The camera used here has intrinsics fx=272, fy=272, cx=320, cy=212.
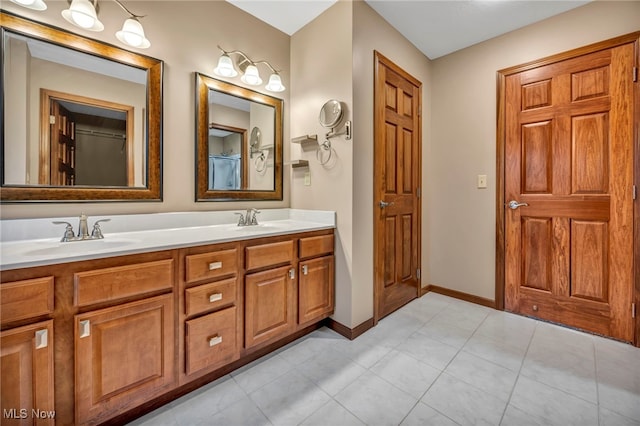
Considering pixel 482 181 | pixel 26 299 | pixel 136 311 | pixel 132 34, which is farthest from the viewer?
pixel 482 181

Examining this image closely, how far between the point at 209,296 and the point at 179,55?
1.62 metres

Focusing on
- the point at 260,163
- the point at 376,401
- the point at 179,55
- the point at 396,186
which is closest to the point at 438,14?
the point at 396,186

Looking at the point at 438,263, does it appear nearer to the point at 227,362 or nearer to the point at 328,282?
the point at 328,282

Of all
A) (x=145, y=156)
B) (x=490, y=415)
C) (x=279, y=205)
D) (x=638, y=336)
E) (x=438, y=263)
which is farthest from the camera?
(x=438, y=263)

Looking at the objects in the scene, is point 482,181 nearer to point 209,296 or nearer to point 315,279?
point 315,279

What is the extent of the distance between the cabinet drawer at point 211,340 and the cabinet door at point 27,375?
0.50 metres

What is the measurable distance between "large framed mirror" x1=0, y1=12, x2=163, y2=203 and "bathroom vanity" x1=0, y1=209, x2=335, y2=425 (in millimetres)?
215

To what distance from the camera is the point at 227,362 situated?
5.05 feet

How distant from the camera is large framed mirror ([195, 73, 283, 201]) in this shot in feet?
6.48

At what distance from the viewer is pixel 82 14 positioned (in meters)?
1.40

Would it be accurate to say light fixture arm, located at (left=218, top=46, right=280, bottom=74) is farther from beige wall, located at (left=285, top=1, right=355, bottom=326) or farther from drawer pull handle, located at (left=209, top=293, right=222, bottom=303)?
drawer pull handle, located at (left=209, top=293, right=222, bottom=303)

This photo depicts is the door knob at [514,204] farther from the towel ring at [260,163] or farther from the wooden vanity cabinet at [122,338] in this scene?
the wooden vanity cabinet at [122,338]

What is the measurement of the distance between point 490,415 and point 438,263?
5.74 feet

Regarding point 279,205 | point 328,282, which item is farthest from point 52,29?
point 328,282
